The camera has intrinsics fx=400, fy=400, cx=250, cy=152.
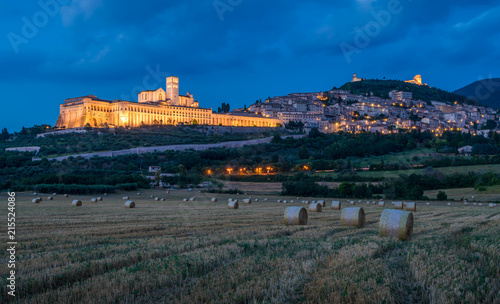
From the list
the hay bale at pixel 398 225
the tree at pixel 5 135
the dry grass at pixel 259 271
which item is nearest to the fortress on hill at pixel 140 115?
the tree at pixel 5 135

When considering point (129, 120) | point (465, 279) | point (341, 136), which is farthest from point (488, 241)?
point (129, 120)

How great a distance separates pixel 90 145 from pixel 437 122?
→ 115849 millimetres

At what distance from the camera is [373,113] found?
517ft

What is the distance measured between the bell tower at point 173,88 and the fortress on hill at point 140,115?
2.42m

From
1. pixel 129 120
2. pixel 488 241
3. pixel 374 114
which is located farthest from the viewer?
pixel 374 114

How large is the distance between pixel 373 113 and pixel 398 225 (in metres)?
157

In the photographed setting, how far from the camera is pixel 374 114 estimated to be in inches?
6186

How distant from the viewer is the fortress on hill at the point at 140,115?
A: 362 feet

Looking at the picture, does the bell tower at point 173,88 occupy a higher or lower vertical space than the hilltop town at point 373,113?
higher

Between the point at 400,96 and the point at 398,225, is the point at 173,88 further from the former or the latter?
the point at 398,225


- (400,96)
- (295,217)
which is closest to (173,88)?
(400,96)

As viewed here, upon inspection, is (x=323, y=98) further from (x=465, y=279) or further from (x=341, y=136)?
(x=465, y=279)

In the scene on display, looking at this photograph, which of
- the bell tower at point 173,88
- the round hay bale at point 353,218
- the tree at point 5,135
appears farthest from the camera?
the bell tower at point 173,88

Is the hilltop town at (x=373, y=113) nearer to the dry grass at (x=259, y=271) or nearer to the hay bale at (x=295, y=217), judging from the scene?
the hay bale at (x=295, y=217)
